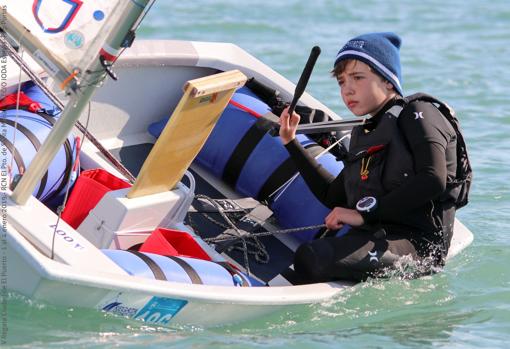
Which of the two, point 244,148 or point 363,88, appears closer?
point 363,88

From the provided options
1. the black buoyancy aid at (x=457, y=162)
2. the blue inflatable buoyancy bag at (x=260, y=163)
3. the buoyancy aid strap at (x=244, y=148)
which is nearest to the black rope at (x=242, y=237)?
the blue inflatable buoyancy bag at (x=260, y=163)

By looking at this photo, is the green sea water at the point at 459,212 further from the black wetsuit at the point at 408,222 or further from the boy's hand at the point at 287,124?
the boy's hand at the point at 287,124

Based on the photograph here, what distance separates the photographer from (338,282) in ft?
13.1

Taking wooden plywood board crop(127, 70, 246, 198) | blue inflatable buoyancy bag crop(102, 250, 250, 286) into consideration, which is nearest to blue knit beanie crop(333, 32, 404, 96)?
wooden plywood board crop(127, 70, 246, 198)

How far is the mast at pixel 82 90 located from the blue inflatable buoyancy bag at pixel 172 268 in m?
0.36

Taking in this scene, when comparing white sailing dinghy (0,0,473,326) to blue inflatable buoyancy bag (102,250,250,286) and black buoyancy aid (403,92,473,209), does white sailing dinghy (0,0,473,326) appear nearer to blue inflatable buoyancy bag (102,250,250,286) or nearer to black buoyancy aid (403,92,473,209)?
blue inflatable buoyancy bag (102,250,250,286)

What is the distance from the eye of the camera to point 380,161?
4.05m

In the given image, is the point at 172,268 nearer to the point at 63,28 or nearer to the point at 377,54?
the point at 63,28

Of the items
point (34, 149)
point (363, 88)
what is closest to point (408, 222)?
point (363, 88)

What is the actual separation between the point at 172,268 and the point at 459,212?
2.34 metres

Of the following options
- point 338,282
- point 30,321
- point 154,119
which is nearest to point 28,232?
point 30,321

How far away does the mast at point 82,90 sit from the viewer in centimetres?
342

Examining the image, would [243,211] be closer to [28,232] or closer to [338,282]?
[338,282]

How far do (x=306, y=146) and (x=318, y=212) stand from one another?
33 centimetres
